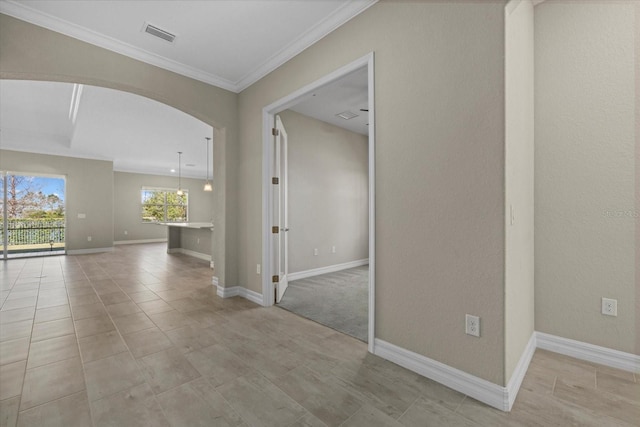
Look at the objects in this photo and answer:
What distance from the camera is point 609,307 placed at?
208 centimetres

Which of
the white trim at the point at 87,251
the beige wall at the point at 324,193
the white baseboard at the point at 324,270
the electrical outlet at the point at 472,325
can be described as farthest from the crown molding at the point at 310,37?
the white trim at the point at 87,251

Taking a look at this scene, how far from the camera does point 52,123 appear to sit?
5.70 m

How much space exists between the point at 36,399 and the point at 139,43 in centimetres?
311

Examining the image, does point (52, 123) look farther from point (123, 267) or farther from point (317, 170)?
point (317, 170)

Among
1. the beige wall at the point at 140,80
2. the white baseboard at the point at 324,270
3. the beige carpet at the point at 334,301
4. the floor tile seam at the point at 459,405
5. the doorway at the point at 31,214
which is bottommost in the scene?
the beige carpet at the point at 334,301

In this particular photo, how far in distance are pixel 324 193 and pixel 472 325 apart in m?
3.75

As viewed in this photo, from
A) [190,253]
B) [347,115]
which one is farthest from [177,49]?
[190,253]

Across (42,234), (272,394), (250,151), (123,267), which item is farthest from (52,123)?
(272,394)

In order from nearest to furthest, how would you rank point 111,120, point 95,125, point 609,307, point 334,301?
point 609,307, point 334,301, point 111,120, point 95,125

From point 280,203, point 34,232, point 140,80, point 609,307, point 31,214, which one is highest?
point 140,80

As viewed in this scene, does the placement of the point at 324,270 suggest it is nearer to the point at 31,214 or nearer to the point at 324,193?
the point at 324,193

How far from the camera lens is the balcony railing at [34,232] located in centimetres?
729

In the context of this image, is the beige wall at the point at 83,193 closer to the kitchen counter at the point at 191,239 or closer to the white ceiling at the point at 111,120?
the white ceiling at the point at 111,120

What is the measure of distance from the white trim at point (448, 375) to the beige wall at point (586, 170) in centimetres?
118
